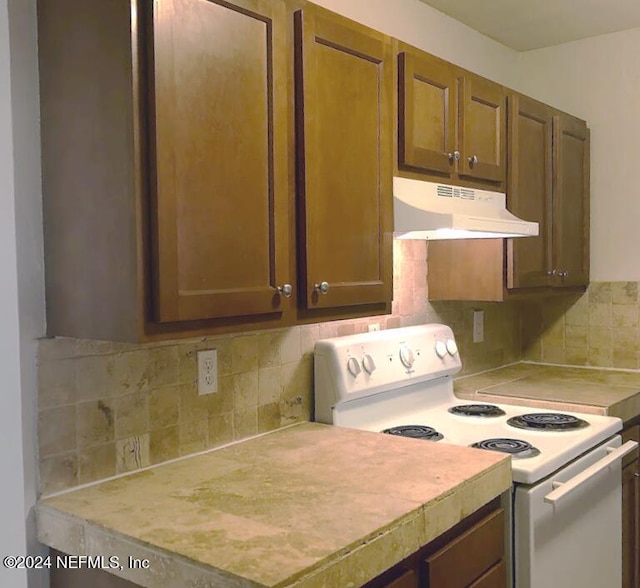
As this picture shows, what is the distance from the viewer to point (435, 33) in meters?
2.78

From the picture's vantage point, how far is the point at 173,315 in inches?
52.4

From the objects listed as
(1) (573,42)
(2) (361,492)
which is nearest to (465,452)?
(2) (361,492)

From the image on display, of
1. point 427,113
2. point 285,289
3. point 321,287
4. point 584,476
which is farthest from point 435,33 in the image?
point 584,476

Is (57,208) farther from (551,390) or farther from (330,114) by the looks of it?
(551,390)

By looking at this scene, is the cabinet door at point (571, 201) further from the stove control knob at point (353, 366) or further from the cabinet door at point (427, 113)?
the stove control knob at point (353, 366)

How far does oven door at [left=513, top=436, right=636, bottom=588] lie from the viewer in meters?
1.75

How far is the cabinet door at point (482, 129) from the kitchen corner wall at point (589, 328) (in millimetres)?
1061

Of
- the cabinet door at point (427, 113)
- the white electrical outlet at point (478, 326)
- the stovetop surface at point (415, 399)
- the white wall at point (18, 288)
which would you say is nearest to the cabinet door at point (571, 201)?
the white electrical outlet at point (478, 326)

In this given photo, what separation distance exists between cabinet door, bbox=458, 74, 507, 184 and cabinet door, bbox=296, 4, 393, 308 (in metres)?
0.46

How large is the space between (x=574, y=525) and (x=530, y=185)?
1.36m

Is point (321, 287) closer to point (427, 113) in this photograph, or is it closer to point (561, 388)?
point (427, 113)

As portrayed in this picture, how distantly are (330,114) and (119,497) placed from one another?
106cm

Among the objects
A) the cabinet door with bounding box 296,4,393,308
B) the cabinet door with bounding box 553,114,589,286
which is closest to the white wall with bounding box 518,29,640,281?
the cabinet door with bounding box 553,114,589,286

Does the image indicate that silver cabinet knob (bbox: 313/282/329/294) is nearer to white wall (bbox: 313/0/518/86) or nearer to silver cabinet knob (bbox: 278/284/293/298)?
silver cabinet knob (bbox: 278/284/293/298)
